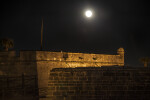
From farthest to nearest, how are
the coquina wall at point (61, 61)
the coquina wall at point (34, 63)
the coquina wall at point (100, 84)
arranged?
the coquina wall at point (61, 61) < the coquina wall at point (34, 63) < the coquina wall at point (100, 84)

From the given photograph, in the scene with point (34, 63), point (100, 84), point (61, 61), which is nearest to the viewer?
point (100, 84)

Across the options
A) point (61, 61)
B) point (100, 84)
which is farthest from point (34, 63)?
point (100, 84)

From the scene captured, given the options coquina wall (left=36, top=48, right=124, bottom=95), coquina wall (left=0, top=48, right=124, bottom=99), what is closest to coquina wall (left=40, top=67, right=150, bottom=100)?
coquina wall (left=0, top=48, right=124, bottom=99)

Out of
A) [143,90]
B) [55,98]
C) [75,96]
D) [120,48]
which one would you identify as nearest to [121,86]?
[143,90]

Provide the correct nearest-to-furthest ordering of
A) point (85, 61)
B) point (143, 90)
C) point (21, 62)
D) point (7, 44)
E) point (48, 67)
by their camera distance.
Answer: point (143, 90), point (21, 62), point (48, 67), point (7, 44), point (85, 61)

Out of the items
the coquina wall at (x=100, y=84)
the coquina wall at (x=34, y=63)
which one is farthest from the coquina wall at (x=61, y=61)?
the coquina wall at (x=100, y=84)

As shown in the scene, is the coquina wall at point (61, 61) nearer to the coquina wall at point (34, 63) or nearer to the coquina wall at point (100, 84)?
the coquina wall at point (34, 63)

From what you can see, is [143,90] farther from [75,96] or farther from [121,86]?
[75,96]

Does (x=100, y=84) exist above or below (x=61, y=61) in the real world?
below

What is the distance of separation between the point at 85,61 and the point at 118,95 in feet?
49.8

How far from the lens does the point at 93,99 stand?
346 inches

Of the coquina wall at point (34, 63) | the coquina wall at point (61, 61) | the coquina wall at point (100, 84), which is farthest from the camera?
the coquina wall at point (61, 61)

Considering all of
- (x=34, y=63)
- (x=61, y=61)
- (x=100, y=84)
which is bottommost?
(x=100, y=84)

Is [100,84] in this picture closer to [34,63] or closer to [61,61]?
[34,63]
